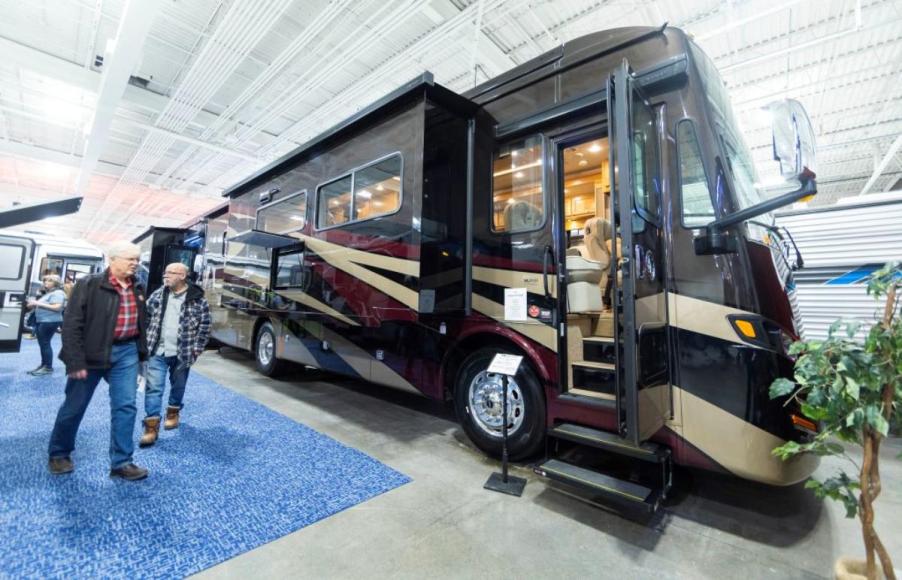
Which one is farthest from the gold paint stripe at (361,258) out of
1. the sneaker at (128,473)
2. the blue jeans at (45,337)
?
the blue jeans at (45,337)

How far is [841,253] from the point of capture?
4129 millimetres

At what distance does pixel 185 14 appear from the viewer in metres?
4.91

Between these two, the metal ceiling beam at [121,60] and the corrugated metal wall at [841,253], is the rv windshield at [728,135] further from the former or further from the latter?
the metal ceiling beam at [121,60]

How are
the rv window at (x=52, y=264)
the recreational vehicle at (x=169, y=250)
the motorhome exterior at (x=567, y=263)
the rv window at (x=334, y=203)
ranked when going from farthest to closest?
the rv window at (x=52, y=264)
the recreational vehicle at (x=169, y=250)
the rv window at (x=334, y=203)
the motorhome exterior at (x=567, y=263)

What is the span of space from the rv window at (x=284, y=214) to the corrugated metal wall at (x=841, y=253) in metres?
5.21

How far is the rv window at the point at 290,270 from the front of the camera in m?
3.95

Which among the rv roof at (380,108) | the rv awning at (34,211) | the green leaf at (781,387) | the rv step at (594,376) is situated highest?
the rv roof at (380,108)

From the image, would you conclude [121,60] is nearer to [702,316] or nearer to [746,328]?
[702,316]

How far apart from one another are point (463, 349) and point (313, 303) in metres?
1.54

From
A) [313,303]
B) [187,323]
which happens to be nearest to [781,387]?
[313,303]

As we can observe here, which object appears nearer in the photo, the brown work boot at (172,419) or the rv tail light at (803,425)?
the rv tail light at (803,425)

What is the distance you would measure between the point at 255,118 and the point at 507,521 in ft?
24.7

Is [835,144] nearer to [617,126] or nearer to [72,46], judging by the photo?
[617,126]

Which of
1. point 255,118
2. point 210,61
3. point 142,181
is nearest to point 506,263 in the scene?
point 210,61
